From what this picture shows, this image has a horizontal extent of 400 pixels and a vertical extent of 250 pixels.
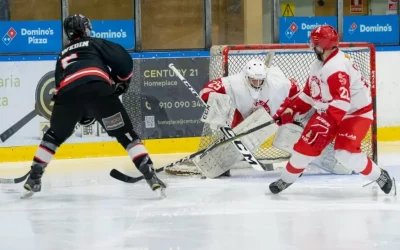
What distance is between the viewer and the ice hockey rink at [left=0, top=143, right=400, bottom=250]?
13.1 feet

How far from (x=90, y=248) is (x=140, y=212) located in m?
0.89

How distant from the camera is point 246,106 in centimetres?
606

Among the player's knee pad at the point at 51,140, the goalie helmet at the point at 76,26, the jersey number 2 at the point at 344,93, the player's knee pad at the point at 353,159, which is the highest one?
the goalie helmet at the point at 76,26

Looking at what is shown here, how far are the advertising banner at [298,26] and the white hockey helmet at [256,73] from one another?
2.43 metres

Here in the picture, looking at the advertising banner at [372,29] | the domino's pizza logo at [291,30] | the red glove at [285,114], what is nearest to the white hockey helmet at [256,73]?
the red glove at [285,114]

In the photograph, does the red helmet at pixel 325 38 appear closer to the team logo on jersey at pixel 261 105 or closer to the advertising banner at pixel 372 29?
the team logo on jersey at pixel 261 105

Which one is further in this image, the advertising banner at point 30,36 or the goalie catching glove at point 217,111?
the advertising banner at point 30,36

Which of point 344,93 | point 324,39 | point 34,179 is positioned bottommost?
point 34,179

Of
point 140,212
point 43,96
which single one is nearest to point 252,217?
point 140,212

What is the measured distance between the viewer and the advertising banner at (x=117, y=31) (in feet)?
25.5

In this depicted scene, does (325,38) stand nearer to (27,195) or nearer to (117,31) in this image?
(27,195)

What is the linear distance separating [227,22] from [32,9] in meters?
1.78

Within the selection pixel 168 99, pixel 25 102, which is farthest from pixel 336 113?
pixel 25 102

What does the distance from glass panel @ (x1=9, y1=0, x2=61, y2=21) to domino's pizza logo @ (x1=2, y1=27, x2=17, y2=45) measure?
10 cm
